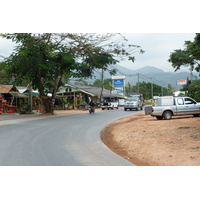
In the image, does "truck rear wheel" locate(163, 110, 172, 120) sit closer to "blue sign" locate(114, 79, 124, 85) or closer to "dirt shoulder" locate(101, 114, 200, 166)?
"dirt shoulder" locate(101, 114, 200, 166)

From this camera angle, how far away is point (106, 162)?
7.59 m

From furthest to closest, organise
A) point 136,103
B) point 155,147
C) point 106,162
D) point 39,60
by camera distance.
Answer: point 136,103 → point 39,60 → point 155,147 → point 106,162

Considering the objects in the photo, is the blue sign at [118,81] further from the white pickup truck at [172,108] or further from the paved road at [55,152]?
the paved road at [55,152]

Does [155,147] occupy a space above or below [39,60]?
below

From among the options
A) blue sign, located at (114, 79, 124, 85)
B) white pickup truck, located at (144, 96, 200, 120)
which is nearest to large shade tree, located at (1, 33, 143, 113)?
white pickup truck, located at (144, 96, 200, 120)

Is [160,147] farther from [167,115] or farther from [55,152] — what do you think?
[167,115]

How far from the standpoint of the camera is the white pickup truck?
62.1 feet

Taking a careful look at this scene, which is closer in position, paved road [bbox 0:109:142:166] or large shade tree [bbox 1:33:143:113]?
paved road [bbox 0:109:142:166]

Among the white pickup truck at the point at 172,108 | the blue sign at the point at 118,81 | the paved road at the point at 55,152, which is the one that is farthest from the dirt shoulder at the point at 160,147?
the blue sign at the point at 118,81

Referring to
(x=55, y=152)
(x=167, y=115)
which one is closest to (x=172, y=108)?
(x=167, y=115)

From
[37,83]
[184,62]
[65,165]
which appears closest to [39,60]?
[37,83]

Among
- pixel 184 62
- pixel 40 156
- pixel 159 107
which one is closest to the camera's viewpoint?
pixel 40 156

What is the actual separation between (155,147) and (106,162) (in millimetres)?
2546

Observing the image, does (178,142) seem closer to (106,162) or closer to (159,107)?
(106,162)
